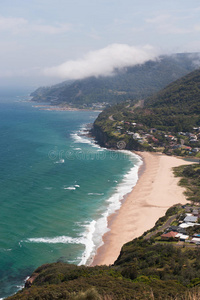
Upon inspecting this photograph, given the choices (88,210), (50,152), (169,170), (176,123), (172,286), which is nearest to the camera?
(172,286)

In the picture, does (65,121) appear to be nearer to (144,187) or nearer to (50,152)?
(50,152)

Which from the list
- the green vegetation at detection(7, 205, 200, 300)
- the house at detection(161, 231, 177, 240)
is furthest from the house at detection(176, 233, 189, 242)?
the green vegetation at detection(7, 205, 200, 300)

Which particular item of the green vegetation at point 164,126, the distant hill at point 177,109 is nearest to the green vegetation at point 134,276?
the green vegetation at point 164,126

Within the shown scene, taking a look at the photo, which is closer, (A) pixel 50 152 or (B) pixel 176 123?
(A) pixel 50 152

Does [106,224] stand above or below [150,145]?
below

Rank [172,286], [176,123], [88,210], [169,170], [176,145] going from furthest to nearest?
[176,123] → [176,145] → [169,170] → [88,210] → [172,286]

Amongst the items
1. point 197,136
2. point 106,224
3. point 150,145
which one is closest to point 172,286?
point 106,224

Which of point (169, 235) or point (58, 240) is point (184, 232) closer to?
point (169, 235)

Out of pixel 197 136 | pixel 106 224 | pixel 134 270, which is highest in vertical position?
pixel 197 136
